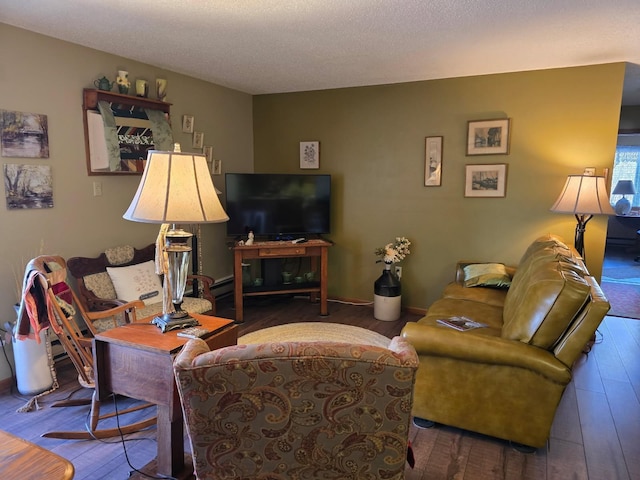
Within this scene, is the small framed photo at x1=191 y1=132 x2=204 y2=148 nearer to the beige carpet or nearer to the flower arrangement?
the beige carpet

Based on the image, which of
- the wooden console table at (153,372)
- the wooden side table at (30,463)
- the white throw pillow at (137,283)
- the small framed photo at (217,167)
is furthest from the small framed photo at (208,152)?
the wooden side table at (30,463)

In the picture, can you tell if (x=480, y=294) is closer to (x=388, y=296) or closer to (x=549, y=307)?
(x=388, y=296)

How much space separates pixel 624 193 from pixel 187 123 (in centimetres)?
830

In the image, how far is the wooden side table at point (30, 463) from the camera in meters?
0.98

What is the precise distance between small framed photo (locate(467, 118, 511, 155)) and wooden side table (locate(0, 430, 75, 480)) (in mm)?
4090

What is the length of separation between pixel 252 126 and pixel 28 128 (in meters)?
2.67

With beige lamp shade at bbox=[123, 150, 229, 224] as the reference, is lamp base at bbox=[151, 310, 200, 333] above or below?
below

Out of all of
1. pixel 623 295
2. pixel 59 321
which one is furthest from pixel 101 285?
pixel 623 295

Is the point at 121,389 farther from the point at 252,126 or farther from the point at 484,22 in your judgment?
the point at 252,126

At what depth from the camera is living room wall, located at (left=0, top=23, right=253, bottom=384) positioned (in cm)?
289

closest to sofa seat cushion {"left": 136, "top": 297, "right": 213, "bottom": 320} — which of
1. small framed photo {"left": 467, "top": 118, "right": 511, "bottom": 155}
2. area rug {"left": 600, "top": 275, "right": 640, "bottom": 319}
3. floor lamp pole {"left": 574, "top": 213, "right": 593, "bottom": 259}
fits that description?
small framed photo {"left": 467, "top": 118, "right": 511, "bottom": 155}

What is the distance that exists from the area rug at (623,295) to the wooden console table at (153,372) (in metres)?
4.44

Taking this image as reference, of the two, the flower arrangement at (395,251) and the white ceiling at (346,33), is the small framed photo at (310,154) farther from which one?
the flower arrangement at (395,251)

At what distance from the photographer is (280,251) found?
14.4 ft
